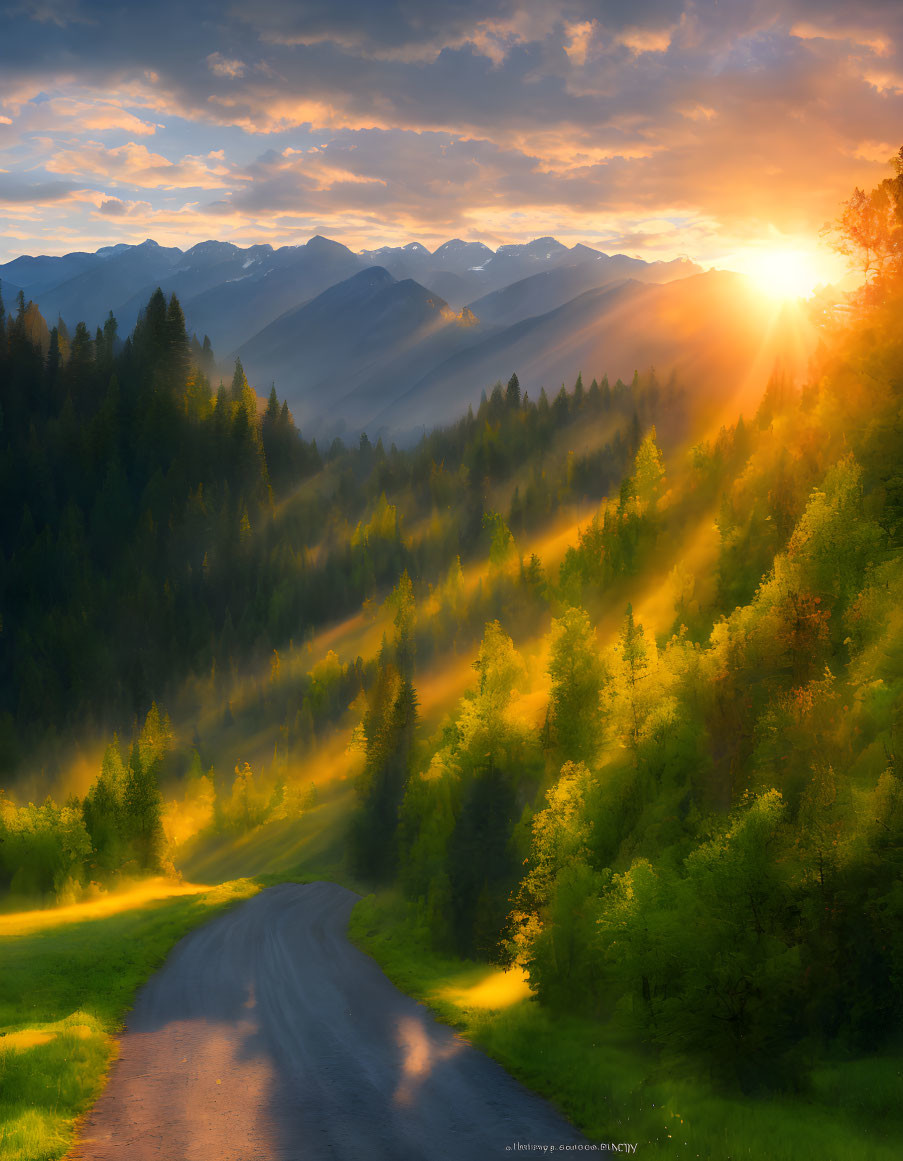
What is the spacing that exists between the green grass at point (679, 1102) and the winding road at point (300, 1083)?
94cm

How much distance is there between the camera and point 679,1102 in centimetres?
1928

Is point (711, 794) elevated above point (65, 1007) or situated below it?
above

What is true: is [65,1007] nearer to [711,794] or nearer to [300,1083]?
[300,1083]

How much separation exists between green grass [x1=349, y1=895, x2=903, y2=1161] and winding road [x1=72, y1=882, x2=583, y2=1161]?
37.1 inches

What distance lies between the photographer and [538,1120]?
20.2 metres

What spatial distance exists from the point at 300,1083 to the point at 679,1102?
33.4 feet

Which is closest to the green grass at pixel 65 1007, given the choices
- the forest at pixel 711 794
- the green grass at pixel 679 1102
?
the green grass at pixel 679 1102

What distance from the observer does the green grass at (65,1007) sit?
19.6 meters

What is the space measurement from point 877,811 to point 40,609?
206m

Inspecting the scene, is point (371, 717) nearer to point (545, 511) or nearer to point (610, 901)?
point (610, 901)

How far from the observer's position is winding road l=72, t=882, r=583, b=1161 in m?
18.8

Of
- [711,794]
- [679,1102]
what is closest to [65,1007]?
[679,1102]

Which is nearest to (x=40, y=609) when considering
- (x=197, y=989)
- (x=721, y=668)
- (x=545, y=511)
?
(x=545, y=511)

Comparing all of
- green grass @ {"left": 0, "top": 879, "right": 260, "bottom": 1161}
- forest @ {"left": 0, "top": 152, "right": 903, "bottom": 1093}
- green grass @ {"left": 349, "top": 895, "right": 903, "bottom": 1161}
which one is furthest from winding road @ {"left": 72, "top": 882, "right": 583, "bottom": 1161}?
forest @ {"left": 0, "top": 152, "right": 903, "bottom": 1093}
